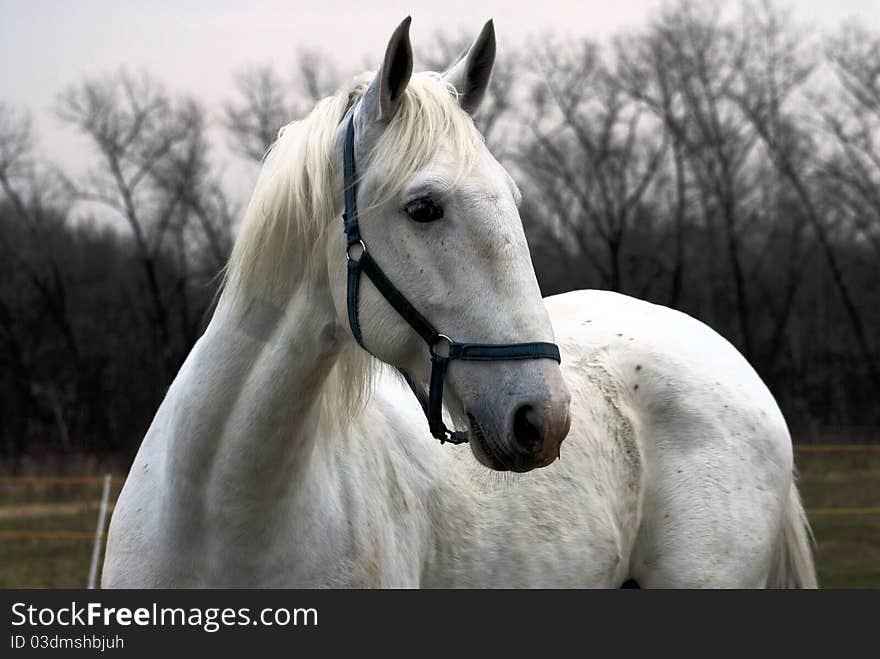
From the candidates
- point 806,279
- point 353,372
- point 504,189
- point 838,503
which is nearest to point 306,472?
point 353,372

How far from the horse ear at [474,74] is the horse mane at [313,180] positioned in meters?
0.06

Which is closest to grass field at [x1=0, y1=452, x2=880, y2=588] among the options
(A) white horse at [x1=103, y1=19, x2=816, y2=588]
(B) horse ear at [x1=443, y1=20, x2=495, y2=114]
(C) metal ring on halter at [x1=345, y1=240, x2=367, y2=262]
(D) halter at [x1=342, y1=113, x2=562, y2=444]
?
(A) white horse at [x1=103, y1=19, x2=816, y2=588]

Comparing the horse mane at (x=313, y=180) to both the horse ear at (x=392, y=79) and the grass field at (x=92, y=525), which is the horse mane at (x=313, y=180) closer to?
the horse ear at (x=392, y=79)

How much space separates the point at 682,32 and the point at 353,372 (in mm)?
21392

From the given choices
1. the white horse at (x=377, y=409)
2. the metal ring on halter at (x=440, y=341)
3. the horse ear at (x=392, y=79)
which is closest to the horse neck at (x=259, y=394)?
the white horse at (x=377, y=409)

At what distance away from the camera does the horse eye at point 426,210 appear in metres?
2.20

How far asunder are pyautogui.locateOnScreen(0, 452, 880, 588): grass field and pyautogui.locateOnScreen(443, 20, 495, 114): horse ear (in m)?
6.79

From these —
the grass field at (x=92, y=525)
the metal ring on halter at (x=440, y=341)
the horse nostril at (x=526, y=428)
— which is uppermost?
the metal ring on halter at (x=440, y=341)

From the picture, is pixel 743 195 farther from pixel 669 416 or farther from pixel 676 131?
pixel 669 416

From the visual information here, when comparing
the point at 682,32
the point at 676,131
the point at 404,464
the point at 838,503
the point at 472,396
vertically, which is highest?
the point at 682,32

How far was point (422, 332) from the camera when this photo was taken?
2.21m

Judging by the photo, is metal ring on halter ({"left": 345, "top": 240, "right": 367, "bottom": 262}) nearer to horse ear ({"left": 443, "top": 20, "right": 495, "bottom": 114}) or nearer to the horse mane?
the horse mane

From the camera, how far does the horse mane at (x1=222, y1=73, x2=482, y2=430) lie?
7.49 feet
